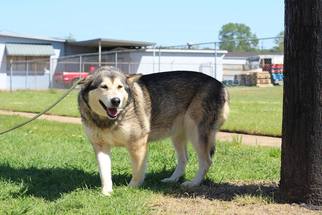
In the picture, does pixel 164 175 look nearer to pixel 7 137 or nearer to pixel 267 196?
pixel 267 196

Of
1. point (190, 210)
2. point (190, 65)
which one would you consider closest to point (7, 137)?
point (190, 210)

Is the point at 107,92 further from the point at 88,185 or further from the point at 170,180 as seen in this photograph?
the point at 170,180

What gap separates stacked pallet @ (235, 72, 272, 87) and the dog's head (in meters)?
38.4

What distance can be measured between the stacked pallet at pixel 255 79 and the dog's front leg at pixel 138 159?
125 feet

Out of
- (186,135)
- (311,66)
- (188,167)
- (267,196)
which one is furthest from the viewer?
(188,167)

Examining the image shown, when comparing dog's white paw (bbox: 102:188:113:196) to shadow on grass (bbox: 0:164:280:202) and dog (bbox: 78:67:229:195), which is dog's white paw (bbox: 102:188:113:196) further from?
shadow on grass (bbox: 0:164:280:202)

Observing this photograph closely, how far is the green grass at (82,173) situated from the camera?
217 inches

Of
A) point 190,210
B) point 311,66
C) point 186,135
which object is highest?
point 311,66

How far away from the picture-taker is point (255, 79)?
44.3 metres

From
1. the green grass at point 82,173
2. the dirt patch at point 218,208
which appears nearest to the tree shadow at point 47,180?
the green grass at point 82,173

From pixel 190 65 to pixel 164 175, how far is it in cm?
3647

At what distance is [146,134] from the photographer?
6.42m

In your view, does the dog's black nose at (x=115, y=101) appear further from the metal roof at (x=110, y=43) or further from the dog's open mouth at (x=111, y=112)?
the metal roof at (x=110, y=43)

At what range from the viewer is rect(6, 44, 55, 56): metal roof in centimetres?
4628
